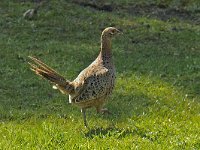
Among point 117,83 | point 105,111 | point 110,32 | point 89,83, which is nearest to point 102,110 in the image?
point 105,111

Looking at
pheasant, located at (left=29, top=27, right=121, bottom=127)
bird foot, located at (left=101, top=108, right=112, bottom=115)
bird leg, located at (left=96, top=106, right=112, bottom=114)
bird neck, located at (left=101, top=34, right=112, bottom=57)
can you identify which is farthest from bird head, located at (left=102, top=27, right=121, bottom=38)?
bird foot, located at (left=101, top=108, right=112, bottom=115)

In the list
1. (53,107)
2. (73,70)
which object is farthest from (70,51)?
(53,107)

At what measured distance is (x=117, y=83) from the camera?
11.6 meters

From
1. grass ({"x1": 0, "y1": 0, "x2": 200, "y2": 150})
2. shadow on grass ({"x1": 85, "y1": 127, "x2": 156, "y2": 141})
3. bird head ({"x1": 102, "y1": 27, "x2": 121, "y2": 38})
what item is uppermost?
bird head ({"x1": 102, "y1": 27, "x2": 121, "y2": 38})

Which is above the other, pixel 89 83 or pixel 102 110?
pixel 89 83

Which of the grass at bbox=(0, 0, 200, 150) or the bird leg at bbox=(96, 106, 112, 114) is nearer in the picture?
the grass at bbox=(0, 0, 200, 150)

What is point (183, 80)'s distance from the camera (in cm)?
1184

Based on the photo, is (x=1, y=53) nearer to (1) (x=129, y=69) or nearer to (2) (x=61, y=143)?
(1) (x=129, y=69)

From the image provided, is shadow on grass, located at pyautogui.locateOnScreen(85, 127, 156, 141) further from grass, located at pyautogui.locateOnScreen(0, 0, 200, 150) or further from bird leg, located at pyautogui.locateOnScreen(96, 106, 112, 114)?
bird leg, located at pyautogui.locateOnScreen(96, 106, 112, 114)

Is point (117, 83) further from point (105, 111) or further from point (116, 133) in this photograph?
point (116, 133)

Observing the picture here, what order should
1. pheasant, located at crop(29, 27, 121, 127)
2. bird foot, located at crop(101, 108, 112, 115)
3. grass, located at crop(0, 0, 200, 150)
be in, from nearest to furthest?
1. grass, located at crop(0, 0, 200, 150)
2. pheasant, located at crop(29, 27, 121, 127)
3. bird foot, located at crop(101, 108, 112, 115)

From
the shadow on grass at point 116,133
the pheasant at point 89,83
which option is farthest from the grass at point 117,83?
the pheasant at point 89,83

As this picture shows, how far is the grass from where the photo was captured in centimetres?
806

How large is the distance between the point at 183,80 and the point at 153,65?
3.73ft
